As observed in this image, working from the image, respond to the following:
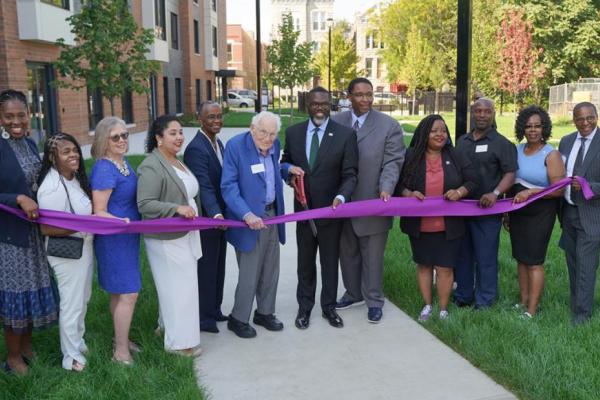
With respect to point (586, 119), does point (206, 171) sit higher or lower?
lower

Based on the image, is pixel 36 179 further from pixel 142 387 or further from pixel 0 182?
pixel 142 387

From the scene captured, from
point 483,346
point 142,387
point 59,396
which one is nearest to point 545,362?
point 483,346

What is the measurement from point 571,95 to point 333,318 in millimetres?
34686

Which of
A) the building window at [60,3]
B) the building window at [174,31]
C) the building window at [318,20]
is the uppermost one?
the building window at [318,20]

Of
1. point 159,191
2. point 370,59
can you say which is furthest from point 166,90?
point 370,59

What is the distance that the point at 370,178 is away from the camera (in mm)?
5527

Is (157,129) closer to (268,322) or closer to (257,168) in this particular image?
(257,168)

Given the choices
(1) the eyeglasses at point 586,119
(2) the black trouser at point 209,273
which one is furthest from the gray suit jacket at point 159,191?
(1) the eyeglasses at point 586,119

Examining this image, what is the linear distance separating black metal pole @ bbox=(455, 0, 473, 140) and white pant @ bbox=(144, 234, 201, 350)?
3143mm

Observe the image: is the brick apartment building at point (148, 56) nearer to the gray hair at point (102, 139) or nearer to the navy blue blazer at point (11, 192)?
the gray hair at point (102, 139)

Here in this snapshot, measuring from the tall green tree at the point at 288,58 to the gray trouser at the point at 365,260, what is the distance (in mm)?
25518

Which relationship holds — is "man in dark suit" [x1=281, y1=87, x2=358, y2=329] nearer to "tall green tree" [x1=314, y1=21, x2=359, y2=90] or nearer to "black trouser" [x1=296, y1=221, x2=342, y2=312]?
"black trouser" [x1=296, y1=221, x2=342, y2=312]

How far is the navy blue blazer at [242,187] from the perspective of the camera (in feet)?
16.3

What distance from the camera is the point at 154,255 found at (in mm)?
4660
